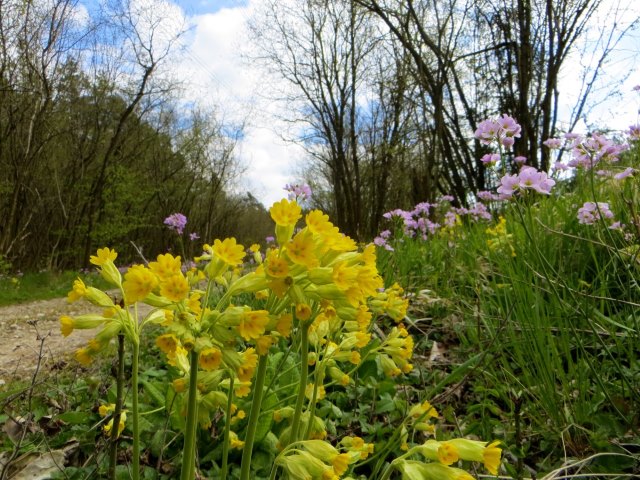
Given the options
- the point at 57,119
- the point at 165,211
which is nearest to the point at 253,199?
the point at 165,211

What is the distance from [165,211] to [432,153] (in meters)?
16.3

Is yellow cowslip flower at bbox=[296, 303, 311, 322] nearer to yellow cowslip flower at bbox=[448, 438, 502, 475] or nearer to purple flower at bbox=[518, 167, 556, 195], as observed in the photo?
yellow cowslip flower at bbox=[448, 438, 502, 475]

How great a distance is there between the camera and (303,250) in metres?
0.67

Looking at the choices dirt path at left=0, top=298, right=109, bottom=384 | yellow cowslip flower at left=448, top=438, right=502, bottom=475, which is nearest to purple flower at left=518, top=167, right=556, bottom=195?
yellow cowslip flower at left=448, top=438, right=502, bottom=475

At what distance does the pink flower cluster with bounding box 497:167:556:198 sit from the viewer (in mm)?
1623

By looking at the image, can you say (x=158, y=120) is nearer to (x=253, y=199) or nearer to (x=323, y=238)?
(x=253, y=199)

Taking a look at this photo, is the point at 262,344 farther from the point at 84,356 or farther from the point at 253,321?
the point at 84,356

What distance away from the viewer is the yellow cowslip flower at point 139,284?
2.10 ft

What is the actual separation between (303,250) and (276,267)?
51 mm

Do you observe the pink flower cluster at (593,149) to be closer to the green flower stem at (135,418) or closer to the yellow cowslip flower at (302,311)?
the yellow cowslip flower at (302,311)

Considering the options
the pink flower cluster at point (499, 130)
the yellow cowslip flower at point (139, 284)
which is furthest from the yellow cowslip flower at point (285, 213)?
the pink flower cluster at point (499, 130)

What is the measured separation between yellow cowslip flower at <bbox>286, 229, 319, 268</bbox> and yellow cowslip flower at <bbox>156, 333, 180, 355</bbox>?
220 mm

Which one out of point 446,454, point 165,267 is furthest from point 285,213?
point 446,454

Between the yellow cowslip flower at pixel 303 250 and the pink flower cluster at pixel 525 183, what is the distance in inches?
46.6
